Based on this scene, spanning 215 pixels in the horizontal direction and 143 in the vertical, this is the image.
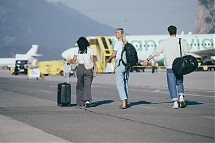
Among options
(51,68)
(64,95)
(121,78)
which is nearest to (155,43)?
(51,68)

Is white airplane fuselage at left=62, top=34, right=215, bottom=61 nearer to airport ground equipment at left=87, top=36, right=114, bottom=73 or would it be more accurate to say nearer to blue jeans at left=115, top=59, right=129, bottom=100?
airport ground equipment at left=87, top=36, right=114, bottom=73

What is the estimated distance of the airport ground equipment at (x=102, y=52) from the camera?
149ft

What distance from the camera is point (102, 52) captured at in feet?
149

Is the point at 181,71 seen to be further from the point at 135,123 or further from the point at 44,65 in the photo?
the point at 44,65

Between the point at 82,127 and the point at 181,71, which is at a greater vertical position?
the point at 181,71

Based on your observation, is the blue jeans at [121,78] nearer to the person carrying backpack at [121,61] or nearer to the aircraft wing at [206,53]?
the person carrying backpack at [121,61]

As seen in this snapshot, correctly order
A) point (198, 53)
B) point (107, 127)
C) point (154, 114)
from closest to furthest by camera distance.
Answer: point (107, 127) < point (154, 114) < point (198, 53)

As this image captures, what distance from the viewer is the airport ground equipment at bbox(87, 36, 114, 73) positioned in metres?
45.4

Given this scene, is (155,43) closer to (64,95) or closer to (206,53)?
(206,53)

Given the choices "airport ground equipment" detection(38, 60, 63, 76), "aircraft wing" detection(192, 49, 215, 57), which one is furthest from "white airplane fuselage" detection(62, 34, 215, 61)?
"airport ground equipment" detection(38, 60, 63, 76)

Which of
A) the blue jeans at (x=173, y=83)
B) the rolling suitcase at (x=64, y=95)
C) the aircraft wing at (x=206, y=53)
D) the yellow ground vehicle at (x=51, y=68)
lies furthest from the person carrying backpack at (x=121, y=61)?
the aircraft wing at (x=206, y=53)

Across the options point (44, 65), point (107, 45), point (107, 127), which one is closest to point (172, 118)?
point (107, 127)

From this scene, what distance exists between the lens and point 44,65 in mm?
48344

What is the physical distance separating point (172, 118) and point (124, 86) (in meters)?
2.60
